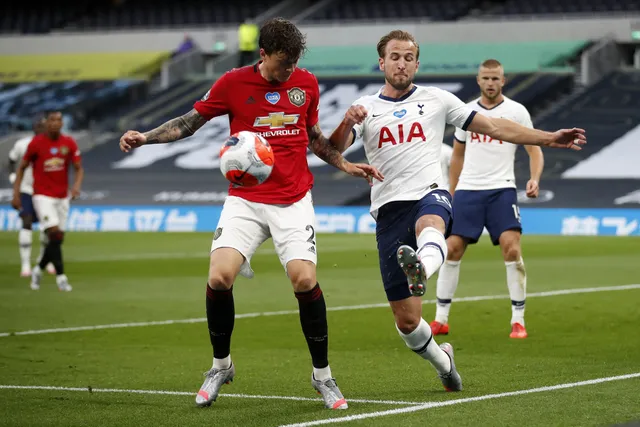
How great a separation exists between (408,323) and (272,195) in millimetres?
1197

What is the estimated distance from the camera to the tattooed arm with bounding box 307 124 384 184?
7.50 m

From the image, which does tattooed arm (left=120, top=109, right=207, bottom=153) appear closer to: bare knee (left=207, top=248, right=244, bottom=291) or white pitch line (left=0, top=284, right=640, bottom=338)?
bare knee (left=207, top=248, right=244, bottom=291)

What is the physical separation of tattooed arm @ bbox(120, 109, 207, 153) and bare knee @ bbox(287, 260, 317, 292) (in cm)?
105

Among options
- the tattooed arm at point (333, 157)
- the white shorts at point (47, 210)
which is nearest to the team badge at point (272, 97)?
the tattooed arm at point (333, 157)

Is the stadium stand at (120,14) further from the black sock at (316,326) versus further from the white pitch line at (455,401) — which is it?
the black sock at (316,326)

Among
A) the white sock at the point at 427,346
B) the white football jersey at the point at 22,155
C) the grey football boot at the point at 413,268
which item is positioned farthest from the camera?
the white football jersey at the point at 22,155

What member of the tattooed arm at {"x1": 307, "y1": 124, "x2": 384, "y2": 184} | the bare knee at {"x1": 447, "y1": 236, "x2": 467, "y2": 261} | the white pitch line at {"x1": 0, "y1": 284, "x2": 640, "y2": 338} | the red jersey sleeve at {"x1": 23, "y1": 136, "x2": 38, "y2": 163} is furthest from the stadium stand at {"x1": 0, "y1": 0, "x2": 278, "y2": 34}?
the tattooed arm at {"x1": 307, "y1": 124, "x2": 384, "y2": 184}

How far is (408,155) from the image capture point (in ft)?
26.2

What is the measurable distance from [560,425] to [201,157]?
33619 millimetres

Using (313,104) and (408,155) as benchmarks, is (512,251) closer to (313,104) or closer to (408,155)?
(408,155)

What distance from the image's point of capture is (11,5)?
180 ft

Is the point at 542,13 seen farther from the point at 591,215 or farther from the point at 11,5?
the point at 11,5

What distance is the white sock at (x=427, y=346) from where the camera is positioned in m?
7.62

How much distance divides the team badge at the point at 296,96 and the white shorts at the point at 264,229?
600 mm
